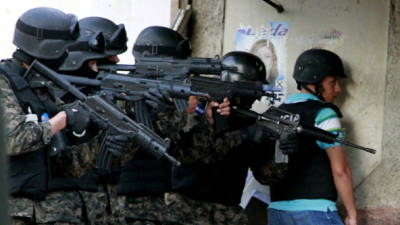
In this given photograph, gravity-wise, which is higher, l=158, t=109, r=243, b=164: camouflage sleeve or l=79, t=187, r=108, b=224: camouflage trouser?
l=158, t=109, r=243, b=164: camouflage sleeve

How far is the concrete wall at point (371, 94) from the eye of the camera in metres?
5.89

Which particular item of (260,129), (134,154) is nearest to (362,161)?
(260,129)

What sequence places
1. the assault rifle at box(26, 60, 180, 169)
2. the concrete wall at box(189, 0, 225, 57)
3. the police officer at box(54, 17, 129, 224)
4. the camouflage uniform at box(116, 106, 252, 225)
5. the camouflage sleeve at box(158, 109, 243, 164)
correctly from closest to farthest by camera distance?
1. the assault rifle at box(26, 60, 180, 169)
2. the police officer at box(54, 17, 129, 224)
3. the camouflage uniform at box(116, 106, 252, 225)
4. the camouflage sleeve at box(158, 109, 243, 164)
5. the concrete wall at box(189, 0, 225, 57)

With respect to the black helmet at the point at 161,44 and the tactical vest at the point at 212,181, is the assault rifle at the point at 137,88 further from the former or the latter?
the black helmet at the point at 161,44

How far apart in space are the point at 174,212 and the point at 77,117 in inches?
59.2

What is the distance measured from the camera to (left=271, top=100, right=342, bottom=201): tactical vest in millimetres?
5180

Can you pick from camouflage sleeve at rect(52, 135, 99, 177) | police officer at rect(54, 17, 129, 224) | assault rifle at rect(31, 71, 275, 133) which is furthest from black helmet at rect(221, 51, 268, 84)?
camouflage sleeve at rect(52, 135, 99, 177)

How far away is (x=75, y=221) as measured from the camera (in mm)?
4266

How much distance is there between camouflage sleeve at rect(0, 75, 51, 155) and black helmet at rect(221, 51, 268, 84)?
219 centimetres

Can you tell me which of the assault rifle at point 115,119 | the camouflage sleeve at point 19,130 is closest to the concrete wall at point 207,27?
the assault rifle at point 115,119

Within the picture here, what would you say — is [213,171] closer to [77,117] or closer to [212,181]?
[212,181]

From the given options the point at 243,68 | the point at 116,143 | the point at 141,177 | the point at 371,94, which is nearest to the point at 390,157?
the point at 371,94

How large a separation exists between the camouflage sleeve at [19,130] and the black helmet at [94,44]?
105 centimetres

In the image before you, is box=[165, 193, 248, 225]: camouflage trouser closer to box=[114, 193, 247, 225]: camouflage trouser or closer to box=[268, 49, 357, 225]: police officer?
box=[114, 193, 247, 225]: camouflage trouser
